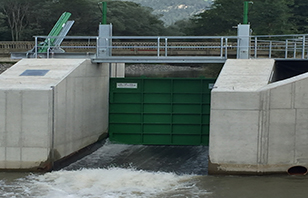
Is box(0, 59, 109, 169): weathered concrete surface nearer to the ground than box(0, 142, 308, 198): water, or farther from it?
farther from it

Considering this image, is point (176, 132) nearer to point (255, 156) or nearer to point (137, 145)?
point (137, 145)

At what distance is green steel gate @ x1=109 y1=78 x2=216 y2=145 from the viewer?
15719mm

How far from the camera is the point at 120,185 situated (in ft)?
34.9

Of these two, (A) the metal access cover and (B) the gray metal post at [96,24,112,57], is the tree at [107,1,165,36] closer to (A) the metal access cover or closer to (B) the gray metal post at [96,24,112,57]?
(B) the gray metal post at [96,24,112,57]

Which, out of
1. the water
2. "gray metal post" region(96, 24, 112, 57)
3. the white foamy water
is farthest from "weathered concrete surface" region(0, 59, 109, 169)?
"gray metal post" region(96, 24, 112, 57)

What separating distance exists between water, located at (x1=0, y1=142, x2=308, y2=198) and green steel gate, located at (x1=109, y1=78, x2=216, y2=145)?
2.75 metres

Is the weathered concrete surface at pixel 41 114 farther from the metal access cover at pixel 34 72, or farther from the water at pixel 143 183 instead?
the water at pixel 143 183

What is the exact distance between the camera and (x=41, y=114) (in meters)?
11.6

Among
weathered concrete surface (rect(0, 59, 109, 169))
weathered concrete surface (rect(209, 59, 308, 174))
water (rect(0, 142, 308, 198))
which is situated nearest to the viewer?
water (rect(0, 142, 308, 198))

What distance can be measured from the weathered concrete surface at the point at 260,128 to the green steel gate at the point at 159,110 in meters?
4.69

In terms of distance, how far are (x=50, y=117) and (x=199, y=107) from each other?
18.8 feet

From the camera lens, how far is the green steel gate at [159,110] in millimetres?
15719

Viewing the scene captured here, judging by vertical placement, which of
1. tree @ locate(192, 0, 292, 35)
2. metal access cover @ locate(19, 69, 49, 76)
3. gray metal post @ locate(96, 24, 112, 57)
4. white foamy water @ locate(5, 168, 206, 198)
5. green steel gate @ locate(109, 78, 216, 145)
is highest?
tree @ locate(192, 0, 292, 35)

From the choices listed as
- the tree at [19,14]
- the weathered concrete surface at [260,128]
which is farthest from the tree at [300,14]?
the weathered concrete surface at [260,128]
